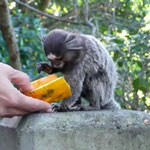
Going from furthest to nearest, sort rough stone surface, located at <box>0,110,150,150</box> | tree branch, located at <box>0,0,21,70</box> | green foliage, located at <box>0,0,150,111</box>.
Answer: green foliage, located at <box>0,0,150,111</box> → tree branch, located at <box>0,0,21,70</box> → rough stone surface, located at <box>0,110,150,150</box>

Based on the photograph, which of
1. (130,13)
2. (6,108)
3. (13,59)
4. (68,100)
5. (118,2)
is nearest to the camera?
(6,108)

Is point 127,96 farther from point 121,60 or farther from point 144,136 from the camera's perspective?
point 144,136

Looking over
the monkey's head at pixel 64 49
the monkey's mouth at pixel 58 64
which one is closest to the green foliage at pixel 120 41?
the monkey's head at pixel 64 49

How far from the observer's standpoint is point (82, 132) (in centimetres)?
207

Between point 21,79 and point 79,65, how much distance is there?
95cm

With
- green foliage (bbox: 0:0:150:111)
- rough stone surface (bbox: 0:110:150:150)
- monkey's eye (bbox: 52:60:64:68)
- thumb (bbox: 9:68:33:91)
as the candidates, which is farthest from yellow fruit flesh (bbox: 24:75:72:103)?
green foliage (bbox: 0:0:150:111)

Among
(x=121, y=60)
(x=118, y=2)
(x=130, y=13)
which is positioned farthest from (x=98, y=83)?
(x=130, y=13)

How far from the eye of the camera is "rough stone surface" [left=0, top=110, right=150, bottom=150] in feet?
6.66

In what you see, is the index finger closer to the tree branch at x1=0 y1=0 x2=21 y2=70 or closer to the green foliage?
the tree branch at x1=0 y1=0 x2=21 y2=70

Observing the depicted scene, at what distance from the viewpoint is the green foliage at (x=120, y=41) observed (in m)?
4.89

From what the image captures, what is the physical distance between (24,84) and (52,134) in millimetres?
450

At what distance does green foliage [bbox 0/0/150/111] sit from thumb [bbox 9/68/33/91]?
2340 mm

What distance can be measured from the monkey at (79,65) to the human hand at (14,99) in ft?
2.45

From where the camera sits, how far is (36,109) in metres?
2.28
